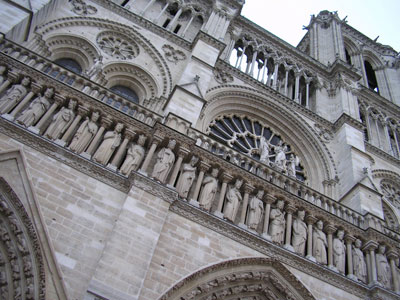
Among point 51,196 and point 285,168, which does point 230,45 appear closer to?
point 285,168

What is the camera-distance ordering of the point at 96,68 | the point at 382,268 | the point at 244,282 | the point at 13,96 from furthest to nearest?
the point at 96,68 < the point at 382,268 < the point at 13,96 < the point at 244,282

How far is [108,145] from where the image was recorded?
25.3 ft

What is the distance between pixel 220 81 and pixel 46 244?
27.2 feet

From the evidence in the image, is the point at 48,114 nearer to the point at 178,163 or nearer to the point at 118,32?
the point at 178,163

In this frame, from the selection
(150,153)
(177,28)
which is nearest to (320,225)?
(150,153)

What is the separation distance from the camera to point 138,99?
11422 mm

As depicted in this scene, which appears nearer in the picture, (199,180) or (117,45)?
(199,180)

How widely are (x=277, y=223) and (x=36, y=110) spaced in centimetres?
513

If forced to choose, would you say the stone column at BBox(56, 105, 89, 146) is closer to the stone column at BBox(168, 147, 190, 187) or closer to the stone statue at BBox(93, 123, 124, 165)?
the stone statue at BBox(93, 123, 124, 165)

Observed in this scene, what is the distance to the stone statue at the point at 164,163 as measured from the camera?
750cm

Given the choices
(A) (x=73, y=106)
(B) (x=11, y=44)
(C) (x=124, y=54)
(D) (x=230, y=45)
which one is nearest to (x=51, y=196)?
(A) (x=73, y=106)

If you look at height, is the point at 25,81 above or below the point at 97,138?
above

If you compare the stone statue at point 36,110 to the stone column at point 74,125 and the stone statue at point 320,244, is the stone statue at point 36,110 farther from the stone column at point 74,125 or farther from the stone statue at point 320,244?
the stone statue at point 320,244

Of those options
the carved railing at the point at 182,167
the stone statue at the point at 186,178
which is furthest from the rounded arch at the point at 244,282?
the stone statue at the point at 186,178
